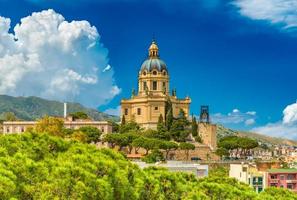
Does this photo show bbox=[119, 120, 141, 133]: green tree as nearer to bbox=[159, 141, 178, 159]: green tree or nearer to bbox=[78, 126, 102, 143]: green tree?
bbox=[78, 126, 102, 143]: green tree

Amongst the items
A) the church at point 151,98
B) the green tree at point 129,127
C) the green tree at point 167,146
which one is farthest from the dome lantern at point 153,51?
the green tree at point 167,146

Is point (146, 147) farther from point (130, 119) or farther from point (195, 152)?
point (130, 119)

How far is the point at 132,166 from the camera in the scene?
28.6 m

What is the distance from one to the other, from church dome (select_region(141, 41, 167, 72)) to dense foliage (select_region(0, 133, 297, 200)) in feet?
229

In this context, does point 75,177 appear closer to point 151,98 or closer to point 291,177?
point 291,177

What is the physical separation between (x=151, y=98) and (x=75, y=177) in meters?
75.6

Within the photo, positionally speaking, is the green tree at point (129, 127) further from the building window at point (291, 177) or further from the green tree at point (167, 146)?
the building window at point (291, 177)

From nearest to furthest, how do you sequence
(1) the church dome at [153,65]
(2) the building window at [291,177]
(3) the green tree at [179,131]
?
1. (2) the building window at [291,177]
2. (3) the green tree at [179,131]
3. (1) the church dome at [153,65]

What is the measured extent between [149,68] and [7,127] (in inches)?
990

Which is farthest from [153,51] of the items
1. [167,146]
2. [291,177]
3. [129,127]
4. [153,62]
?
[291,177]

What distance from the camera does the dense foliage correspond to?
2050cm

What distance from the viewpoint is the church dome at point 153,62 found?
102250 millimetres

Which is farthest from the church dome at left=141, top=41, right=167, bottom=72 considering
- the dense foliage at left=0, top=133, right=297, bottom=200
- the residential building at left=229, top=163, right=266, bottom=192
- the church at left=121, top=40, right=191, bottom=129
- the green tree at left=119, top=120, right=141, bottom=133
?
the dense foliage at left=0, top=133, right=297, bottom=200

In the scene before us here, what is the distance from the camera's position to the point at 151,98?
9706 cm
